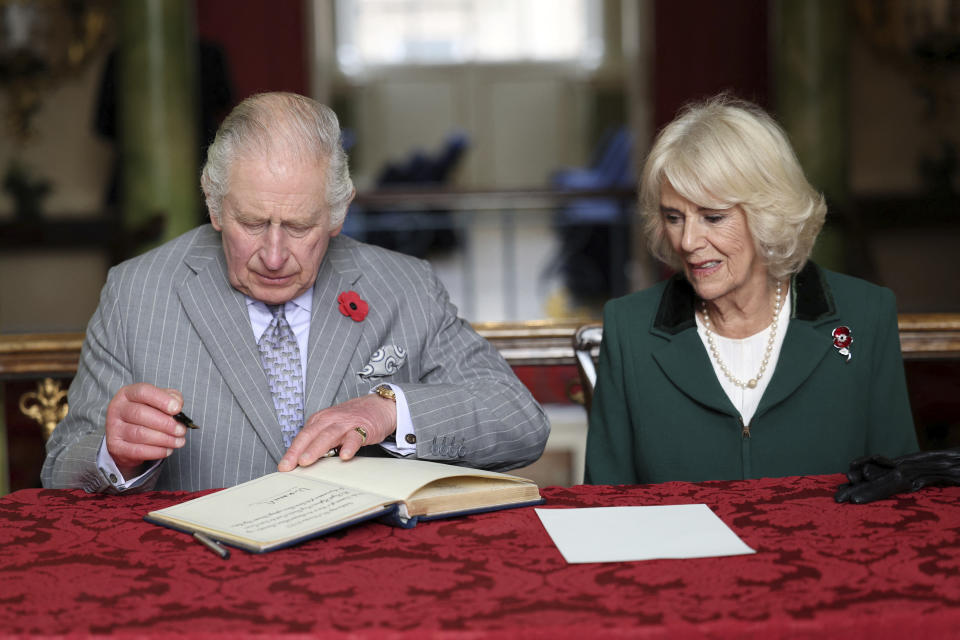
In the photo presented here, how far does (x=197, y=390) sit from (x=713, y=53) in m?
7.11

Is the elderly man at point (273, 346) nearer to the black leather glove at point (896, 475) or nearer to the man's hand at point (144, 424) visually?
the man's hand at point (144, 424)

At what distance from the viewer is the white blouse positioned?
2.39 metres

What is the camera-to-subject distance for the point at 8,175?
7586 mm

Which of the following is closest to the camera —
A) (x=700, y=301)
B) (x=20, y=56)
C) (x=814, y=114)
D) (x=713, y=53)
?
(x=700, y=301)

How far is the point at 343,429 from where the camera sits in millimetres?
1854

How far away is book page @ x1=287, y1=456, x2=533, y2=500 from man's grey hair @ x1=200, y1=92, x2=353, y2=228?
632 mm

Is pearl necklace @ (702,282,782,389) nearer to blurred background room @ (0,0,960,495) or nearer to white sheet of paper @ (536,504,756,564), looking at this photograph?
white sheet of paper @ (536,504,756,564)

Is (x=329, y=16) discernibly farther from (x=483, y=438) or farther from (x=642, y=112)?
(x=483, y=438)

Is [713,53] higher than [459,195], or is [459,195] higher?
[713,53]

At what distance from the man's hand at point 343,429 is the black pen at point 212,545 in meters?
0.27

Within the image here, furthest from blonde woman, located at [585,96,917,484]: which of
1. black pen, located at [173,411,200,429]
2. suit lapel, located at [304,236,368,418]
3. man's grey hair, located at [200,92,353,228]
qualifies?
black pen, located at [173,411,200,429]

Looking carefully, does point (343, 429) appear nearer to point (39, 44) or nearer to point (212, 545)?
point (212, 545)

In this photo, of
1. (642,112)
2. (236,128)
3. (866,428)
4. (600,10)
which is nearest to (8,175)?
(642,112)

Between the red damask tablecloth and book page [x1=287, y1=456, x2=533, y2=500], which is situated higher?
book page [x1=287, y1=456, x2=533, y2=500]
